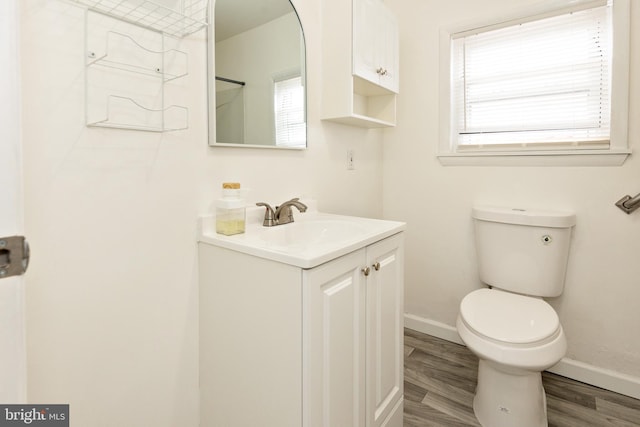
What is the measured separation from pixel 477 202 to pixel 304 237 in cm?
114

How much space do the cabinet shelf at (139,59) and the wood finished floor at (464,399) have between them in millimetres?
1665

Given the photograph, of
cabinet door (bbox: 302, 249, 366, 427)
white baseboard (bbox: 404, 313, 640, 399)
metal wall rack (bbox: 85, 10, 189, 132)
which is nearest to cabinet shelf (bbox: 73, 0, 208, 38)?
metal wall rack (bbox: 85, 10, 189, 132)

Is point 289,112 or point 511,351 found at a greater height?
point 289,112

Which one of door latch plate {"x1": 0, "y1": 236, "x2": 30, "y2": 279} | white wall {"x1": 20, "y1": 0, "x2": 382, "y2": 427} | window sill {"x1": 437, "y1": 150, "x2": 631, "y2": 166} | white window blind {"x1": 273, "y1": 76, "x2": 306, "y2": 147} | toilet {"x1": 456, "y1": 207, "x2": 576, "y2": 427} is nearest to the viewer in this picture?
door latch plate {"x1": 0, "y1": 236, "x2": 30, "y2": 279}

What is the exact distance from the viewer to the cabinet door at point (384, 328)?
1.20 m

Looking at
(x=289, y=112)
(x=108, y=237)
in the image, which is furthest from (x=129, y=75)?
(x=289, y=112)

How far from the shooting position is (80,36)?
2.93 feet

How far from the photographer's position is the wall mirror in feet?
4.00

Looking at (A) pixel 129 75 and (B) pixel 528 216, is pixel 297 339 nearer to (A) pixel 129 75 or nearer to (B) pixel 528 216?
(A) pixel 129 75

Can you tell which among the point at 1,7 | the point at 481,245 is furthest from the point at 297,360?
the point at 481,245

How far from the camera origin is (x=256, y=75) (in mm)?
1378

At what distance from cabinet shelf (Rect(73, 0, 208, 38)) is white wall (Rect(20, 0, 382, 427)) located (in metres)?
0.05

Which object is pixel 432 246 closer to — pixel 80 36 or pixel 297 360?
pixel 297 360

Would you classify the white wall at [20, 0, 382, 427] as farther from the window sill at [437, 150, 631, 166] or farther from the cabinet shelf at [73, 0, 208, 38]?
the window sill at [437, 150, 631, 166]
